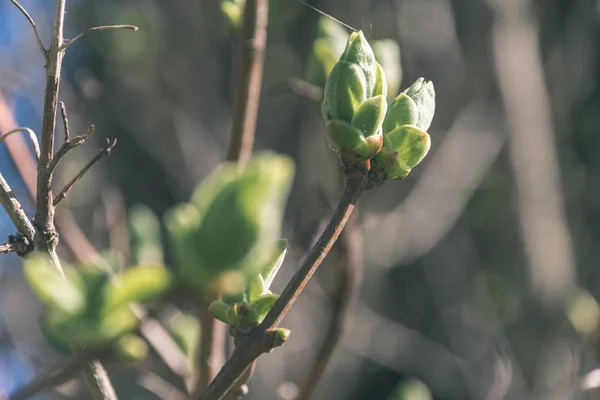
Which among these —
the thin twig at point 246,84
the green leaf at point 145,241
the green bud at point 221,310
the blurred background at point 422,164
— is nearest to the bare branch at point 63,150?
the green bud at point 221,310

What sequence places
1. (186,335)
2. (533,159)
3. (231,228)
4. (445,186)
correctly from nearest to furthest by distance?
(231,228)
(186,335)
(533,159)
(445,186)

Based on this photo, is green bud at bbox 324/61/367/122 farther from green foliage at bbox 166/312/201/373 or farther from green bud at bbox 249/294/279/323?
green foliage at bbox 166/312/201/373

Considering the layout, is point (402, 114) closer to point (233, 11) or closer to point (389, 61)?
point (389, 61)

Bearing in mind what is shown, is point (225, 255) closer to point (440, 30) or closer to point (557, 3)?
point (440, 30)

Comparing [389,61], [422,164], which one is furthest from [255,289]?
[422,164]

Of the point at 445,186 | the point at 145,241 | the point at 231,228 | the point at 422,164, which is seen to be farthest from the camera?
the point at 422,164

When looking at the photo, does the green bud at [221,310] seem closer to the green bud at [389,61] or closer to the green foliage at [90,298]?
the green foliage at [90,298]
